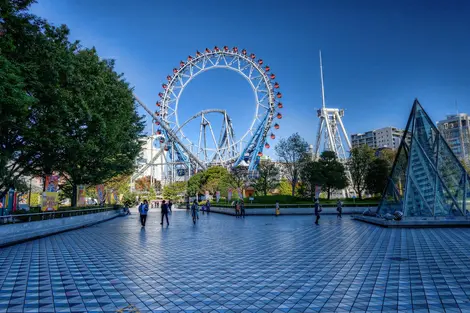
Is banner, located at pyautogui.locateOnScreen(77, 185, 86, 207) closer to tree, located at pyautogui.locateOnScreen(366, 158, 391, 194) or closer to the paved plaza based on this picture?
the paved plaza

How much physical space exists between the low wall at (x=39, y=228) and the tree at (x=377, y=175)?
105ft

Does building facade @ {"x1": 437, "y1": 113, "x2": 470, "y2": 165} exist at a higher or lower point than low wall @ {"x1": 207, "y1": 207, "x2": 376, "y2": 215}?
higher

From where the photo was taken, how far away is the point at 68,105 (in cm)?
1591

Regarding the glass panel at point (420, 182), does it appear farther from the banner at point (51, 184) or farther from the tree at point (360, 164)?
the tree at point (360, 164)

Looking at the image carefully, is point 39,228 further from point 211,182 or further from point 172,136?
point 172,136

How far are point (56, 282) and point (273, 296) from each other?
4138 mm

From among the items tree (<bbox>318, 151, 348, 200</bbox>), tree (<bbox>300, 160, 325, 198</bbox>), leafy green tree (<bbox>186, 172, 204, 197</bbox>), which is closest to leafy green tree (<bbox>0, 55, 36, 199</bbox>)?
tree (<bbox>300, 160, 325, 198</bbox>)

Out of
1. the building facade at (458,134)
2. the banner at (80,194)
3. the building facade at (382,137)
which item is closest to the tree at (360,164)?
the banner at (80,194)

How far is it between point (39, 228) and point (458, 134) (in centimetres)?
9783

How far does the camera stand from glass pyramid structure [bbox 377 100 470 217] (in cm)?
1641

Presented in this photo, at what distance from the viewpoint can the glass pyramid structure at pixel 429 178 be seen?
16406mm

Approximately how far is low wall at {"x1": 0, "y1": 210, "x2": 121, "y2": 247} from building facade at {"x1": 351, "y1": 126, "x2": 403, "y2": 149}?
345ft

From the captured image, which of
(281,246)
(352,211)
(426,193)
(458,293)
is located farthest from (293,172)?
(458,293)

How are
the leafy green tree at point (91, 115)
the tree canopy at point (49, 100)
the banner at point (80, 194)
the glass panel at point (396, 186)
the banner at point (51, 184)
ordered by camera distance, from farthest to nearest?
the banner at point (80, 194) → the glass panel at point (396, 186) → the banner at point (51, 184) → the leafy green tree at point (91, 115) → the tree canopy at point (49, 100)
